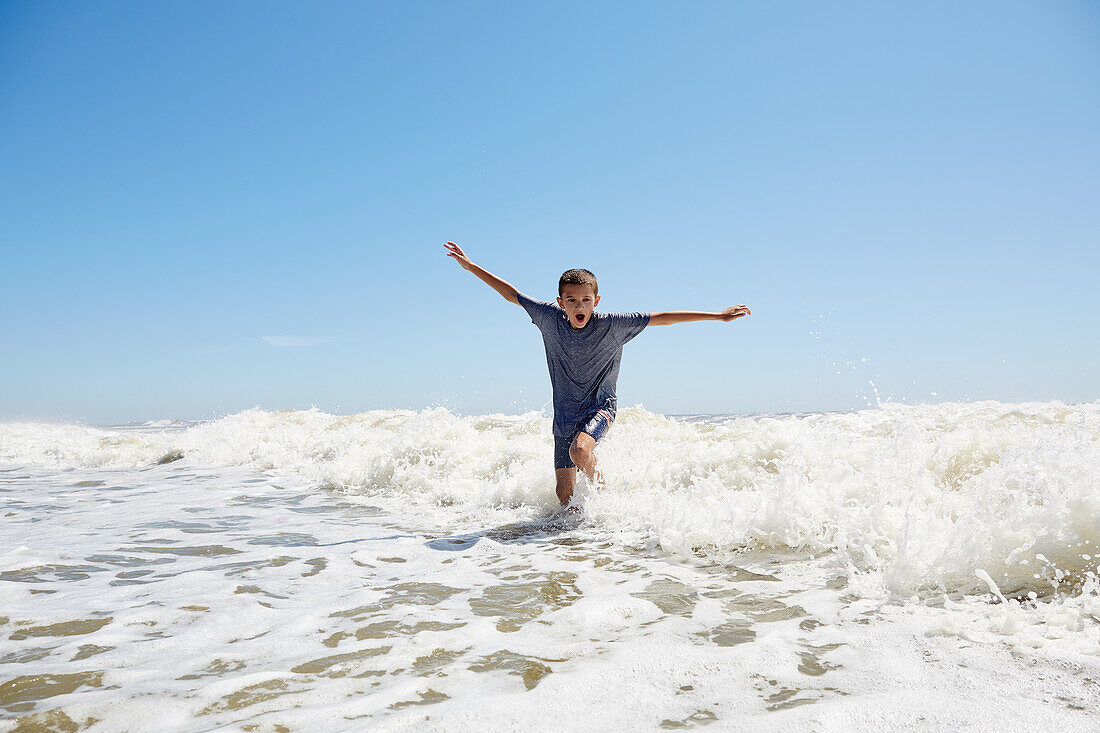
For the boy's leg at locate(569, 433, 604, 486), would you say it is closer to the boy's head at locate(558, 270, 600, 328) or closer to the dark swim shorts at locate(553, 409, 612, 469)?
the dark swim shorts at locate(553, 409, 612, 469)

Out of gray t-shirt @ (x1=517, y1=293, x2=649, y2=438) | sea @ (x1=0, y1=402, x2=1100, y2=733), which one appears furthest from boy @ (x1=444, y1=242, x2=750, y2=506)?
sea @ (x1=0, y1=402, x2=1100, y2=733)

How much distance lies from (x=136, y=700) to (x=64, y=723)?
22 centimetres

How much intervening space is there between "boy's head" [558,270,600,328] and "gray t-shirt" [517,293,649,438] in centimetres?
16

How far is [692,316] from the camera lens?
534 cm

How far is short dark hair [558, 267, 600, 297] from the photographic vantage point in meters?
5.24

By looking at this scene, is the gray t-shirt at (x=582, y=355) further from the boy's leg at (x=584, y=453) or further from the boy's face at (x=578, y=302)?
the boy's leg at (x=584, y=453)

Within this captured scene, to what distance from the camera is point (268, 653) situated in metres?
2.71

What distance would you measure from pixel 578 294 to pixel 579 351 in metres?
0.58

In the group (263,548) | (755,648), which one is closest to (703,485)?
(755,648)

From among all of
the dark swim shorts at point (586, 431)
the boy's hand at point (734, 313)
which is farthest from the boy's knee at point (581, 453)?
the boy's hand at point (734, 313)

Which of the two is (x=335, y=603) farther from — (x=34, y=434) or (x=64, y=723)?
(x=34, y=434)

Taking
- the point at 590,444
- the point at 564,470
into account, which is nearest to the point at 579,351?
the point at 590,444

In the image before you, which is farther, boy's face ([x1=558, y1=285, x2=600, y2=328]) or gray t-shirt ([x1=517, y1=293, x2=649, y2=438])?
gray t-shirt ([x1=517, y1=293, x2=649, y2=438])

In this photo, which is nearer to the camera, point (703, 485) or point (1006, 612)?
point (1006, 612)
